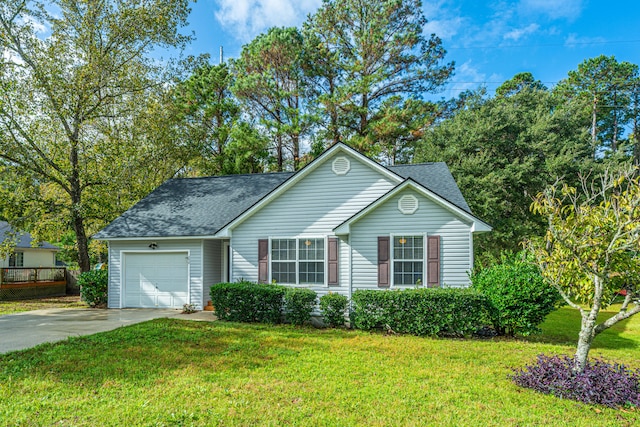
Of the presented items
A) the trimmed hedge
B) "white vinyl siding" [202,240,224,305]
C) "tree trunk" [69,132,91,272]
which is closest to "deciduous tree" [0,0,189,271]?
"tree trunk" [69,132,91,272]

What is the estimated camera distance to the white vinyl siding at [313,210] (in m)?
11.5

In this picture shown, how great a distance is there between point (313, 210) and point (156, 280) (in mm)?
6560

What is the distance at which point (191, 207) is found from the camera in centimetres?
1459

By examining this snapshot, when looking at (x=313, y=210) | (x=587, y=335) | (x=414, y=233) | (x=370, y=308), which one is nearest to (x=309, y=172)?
(x=313, y=210)

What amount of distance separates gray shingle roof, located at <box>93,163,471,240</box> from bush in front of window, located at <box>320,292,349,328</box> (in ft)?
14.8

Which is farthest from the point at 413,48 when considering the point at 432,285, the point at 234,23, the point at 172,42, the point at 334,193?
the point at 432,285

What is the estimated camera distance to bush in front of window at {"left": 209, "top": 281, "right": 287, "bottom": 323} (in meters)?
10.8

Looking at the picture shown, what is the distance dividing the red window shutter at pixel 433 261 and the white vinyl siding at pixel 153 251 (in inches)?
302

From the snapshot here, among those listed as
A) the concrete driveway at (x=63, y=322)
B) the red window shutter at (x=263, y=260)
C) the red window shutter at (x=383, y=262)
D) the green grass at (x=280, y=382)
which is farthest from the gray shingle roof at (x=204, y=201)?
the green grass at (x=280, y=382)

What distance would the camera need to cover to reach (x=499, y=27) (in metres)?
19.1

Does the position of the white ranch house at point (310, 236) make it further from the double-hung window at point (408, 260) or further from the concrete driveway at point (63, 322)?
the concrete driveway at point (63, 322)

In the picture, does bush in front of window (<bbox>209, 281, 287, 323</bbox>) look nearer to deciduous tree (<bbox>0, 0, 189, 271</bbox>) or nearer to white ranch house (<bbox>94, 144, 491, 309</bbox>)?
white ranch house (<bbox>94, 144, 491, 309</bbox>)

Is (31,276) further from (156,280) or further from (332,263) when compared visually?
(332,263)

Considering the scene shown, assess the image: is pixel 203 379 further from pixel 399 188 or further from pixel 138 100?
pixel 138 100
